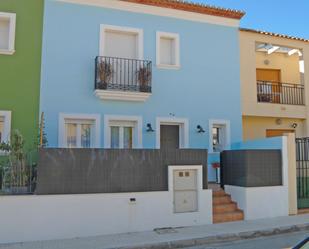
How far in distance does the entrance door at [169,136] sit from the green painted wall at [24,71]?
4764mm

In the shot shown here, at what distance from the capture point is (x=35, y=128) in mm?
12156

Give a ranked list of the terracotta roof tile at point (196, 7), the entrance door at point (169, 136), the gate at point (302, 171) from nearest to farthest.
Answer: the gate at point (302, 171)
the terracotta roof tile at point (196, 7)
the entrance door at point (169, 136)

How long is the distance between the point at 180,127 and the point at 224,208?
433 cm

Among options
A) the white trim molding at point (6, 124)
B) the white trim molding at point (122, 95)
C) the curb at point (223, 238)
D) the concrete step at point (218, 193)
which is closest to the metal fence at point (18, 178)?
the white trim molding at point (6, 124)

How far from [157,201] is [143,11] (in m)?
7.76

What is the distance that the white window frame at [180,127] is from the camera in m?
13.7

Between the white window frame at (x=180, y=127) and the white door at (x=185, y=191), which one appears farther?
the white window frame at (x=180, y=127)

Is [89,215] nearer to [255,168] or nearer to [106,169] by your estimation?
[106,169]

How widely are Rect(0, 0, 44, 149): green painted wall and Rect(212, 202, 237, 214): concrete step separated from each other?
634 centimetres

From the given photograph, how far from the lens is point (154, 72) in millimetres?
13742

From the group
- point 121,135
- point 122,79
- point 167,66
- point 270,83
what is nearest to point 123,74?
point 122,79

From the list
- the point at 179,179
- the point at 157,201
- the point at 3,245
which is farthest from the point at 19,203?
the point at 179,179

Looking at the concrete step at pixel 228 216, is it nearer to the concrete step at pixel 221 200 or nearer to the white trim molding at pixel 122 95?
the concrete step at pixel 221 200

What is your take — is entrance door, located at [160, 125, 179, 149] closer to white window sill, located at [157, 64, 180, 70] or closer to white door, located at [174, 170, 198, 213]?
white window sill, located at [157, 64, 180, 70]
